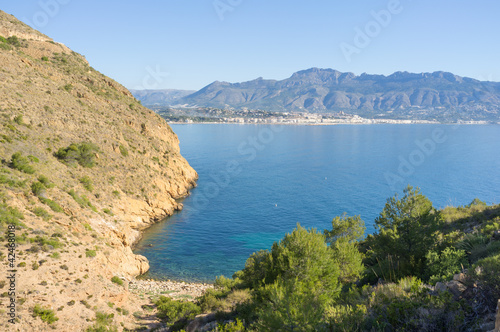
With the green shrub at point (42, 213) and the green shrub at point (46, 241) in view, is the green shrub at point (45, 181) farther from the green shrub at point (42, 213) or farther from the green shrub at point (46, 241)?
the green shrub at point (46, 241)

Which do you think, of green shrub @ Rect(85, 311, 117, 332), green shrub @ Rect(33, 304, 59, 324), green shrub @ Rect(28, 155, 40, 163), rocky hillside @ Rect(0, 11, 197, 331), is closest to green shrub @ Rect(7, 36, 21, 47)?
rocky hillside @ Rect(0, 11, 197, 331)

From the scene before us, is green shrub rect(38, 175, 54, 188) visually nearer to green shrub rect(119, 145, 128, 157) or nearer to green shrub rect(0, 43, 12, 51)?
green shrub rect(119, 145, 128, 157)

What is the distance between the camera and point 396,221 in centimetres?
2020

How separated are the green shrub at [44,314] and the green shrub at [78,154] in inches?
963

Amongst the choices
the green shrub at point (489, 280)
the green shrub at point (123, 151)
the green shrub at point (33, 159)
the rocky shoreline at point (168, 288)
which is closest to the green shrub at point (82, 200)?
the green shrub at point (33, 159)

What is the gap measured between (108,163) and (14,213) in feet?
73.6

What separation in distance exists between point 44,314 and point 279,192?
183ft

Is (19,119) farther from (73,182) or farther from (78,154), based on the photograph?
(73,182)

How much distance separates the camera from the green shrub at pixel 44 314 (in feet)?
61.2

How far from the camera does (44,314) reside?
18797mm

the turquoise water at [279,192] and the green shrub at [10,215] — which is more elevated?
the green shrub at [10,215]

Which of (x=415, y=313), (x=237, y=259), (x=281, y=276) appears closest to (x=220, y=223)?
(x=237, y=259)

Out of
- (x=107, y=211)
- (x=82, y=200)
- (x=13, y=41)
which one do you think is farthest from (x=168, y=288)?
(x=13, y=41)

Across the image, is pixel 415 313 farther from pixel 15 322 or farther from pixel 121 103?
pixel 121 103
